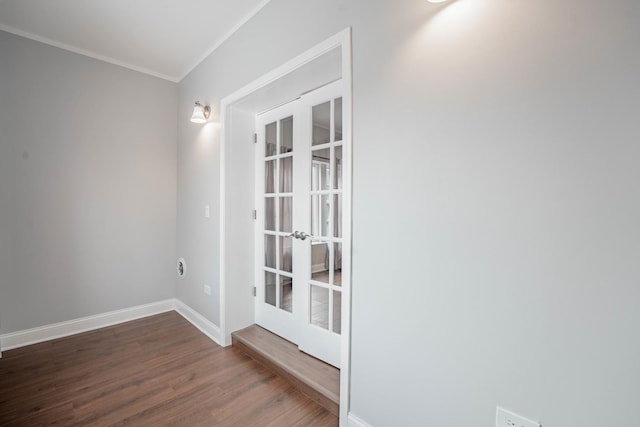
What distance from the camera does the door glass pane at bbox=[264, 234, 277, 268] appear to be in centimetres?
256

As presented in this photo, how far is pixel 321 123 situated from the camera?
6.98 feet

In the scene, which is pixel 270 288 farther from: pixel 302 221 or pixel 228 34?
pixel 228 34

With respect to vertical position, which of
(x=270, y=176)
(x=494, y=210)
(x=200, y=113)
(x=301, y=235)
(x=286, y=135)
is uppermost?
(x=200, y=113)

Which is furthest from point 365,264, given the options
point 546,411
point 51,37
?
point 51,37

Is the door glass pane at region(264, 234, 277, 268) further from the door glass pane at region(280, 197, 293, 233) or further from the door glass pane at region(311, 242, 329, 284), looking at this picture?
the door glass pane at region(311, 242, 329, 284)

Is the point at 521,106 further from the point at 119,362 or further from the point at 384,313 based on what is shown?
the point at 119,362

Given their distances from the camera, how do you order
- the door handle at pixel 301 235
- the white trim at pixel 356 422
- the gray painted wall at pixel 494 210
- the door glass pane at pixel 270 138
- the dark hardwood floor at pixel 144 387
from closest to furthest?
the gray painted wall at pixel 494 210 < the white trim at pixel 356 422 < the dark hardwood floor at pixel 144 387 < the door handle at pixel 301 235 < the door glass pane at pixel 270 138

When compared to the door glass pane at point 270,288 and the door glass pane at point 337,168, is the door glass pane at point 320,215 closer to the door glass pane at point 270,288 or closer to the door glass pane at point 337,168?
the door glass pane at point 337,168

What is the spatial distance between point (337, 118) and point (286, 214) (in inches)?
36.9

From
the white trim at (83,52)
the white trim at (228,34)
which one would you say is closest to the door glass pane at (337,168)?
the white trim at (228,34)

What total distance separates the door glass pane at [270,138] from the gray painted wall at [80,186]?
4.96 feet

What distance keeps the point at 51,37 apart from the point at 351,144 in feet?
10.3

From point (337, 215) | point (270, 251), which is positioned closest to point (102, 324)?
point (270, 251)

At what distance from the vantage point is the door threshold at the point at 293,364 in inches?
69.1
